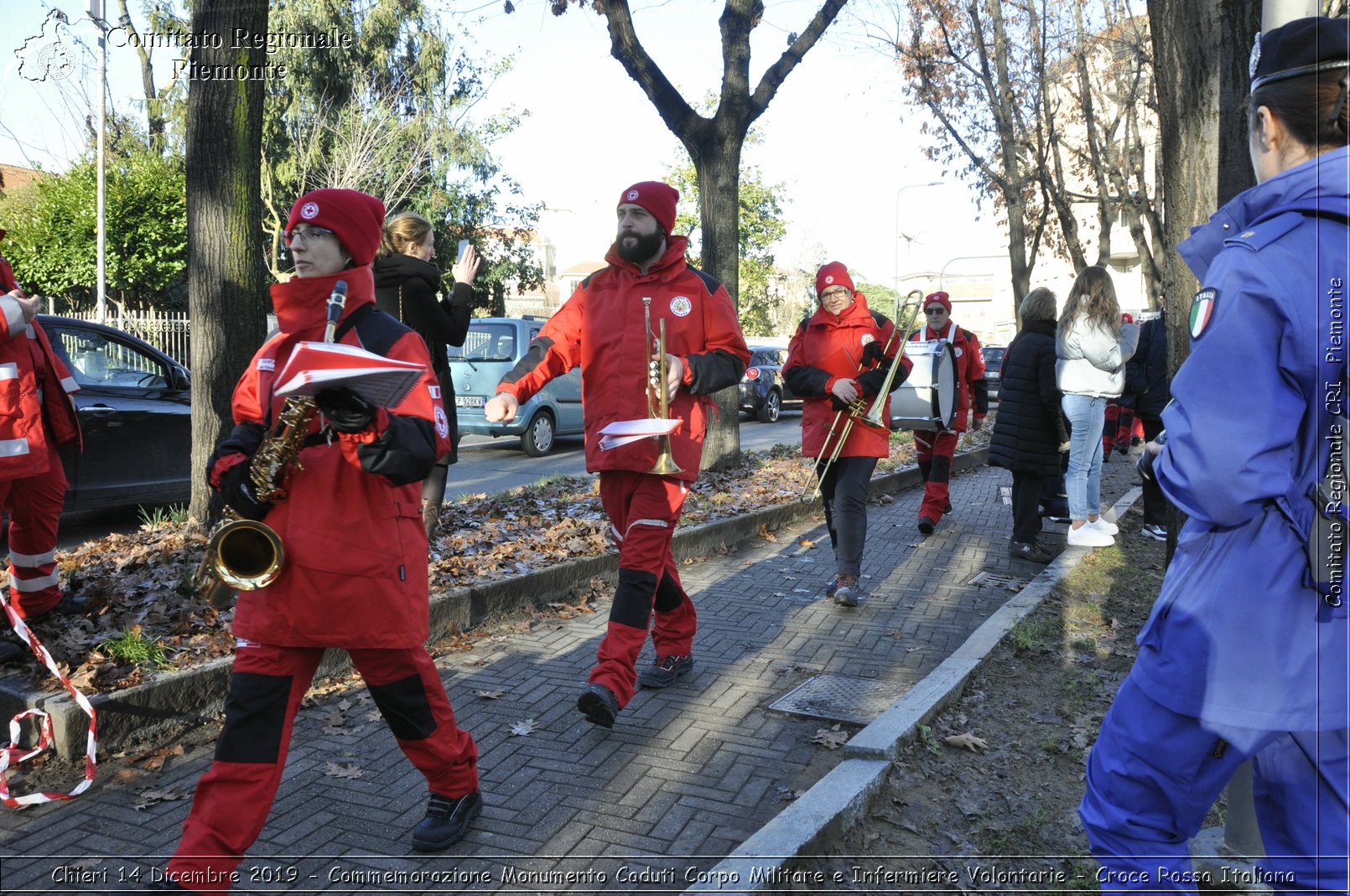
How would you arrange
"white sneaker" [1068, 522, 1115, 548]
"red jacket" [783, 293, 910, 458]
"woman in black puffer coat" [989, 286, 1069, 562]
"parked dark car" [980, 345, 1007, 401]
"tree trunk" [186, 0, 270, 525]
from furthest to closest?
"parked dark car" [980, 345, 1007, 401], "white sneaker" [1068, 522, 1115, 548], "woman in black puffer coat" [989, 286, 1069, 562], "red jacket" [783, 293, 910, 458], "tree trunk" [186, 0, 270, 525]

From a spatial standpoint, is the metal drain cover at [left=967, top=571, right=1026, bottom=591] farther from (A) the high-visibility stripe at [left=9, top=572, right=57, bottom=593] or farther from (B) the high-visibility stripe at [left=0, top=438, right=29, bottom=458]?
(B) the high-visibility stripe at [left=0, top=438, right=29, bottom=458]

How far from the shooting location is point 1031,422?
818 cm

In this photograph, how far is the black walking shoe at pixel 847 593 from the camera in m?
6.68

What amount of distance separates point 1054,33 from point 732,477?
13140mm

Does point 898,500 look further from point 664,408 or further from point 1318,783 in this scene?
point 1318,783

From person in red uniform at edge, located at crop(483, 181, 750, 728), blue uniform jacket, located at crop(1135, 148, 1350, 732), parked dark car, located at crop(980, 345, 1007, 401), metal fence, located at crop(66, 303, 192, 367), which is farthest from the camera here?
parked dark car, located at crop(980, 345, 1007, 401)

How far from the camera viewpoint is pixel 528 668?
5.40 metres

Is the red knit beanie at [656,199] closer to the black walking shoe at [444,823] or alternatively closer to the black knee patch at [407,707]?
the black knee patch at [407,707]

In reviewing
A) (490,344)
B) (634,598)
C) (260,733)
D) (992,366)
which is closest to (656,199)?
(634,598)

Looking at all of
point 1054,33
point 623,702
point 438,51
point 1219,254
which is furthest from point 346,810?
point 438,51

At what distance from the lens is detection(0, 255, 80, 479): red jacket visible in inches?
187

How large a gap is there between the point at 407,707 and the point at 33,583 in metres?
2.94

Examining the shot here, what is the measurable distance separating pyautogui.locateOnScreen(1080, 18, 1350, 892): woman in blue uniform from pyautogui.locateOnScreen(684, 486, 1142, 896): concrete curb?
114 centimetres

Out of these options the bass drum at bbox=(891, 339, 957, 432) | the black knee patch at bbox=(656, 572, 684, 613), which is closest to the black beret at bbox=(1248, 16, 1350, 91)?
the black knee patch at bbox=(656, 572, 684, 613)
